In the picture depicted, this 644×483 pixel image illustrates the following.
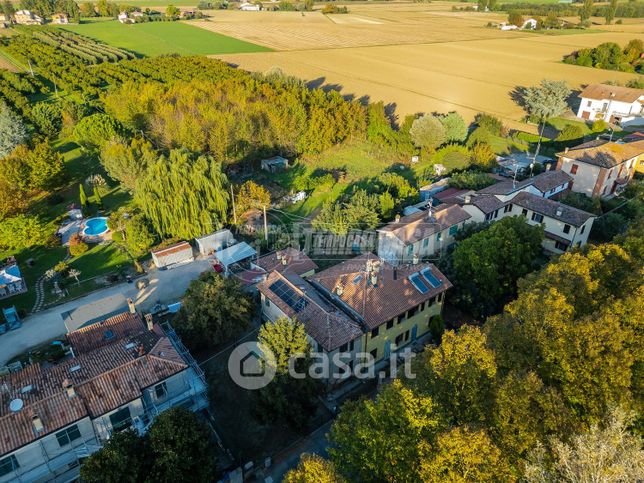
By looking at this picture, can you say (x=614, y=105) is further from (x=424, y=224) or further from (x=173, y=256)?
(x=173, y=256)

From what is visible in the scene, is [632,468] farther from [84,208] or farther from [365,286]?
[84,208]

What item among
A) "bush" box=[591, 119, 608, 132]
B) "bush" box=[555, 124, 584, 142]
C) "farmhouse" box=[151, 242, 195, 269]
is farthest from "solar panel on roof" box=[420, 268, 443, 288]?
"bush" box=[591, 119, 608, 132]

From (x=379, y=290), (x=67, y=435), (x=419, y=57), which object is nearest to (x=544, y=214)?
(x=379, y=290)

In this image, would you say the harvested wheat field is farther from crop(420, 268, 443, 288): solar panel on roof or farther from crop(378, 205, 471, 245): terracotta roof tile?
crop(420, 268, 443, 288): solar panel on roof

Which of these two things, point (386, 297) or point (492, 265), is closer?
point (386, 297)

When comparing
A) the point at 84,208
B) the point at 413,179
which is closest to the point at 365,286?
the point at 413,179

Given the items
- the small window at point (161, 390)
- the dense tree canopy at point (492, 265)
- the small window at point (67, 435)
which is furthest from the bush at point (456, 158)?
the small window at point (67, 435)
